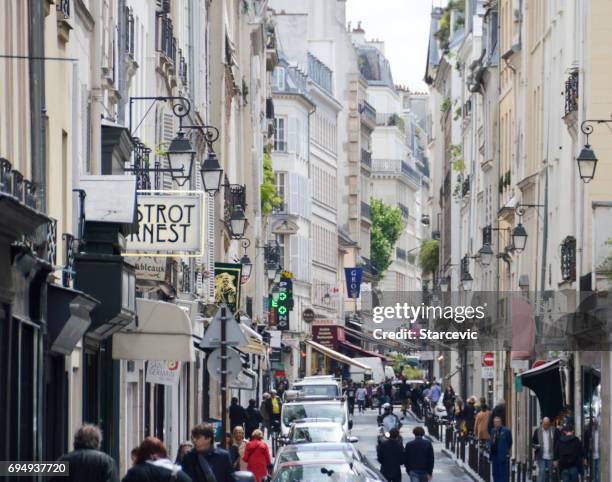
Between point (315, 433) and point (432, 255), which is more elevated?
point (432, 255)

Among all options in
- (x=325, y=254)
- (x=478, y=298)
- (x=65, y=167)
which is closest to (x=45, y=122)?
(x=65, y=167)

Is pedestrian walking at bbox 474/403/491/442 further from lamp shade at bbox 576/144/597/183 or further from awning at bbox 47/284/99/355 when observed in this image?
awning at bbox 47/284/99/355

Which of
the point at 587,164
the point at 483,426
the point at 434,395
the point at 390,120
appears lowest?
the point at 434,395

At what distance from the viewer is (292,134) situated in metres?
97.2

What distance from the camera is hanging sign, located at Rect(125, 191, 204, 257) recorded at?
23625mm

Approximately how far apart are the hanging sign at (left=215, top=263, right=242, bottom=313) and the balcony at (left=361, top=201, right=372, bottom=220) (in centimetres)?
8164

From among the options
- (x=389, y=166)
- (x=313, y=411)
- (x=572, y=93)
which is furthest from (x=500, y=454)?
(x=389, y=166)

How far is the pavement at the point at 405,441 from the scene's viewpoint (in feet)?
132

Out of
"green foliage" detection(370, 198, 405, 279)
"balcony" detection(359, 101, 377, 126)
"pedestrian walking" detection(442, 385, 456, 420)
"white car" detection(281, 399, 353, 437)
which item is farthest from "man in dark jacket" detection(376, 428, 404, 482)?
"green foliage" detection(370, 198, 405, 279)

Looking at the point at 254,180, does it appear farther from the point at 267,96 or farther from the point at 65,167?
the point at 65,167

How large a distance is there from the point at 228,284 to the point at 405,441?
37.6 ft

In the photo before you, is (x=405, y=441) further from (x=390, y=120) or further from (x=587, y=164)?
(x=390, y=120)

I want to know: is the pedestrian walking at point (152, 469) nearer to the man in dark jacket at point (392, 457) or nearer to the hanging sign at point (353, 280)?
the man in dark jacket at point (392, 457)

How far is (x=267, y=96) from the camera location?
82000 millimetres
